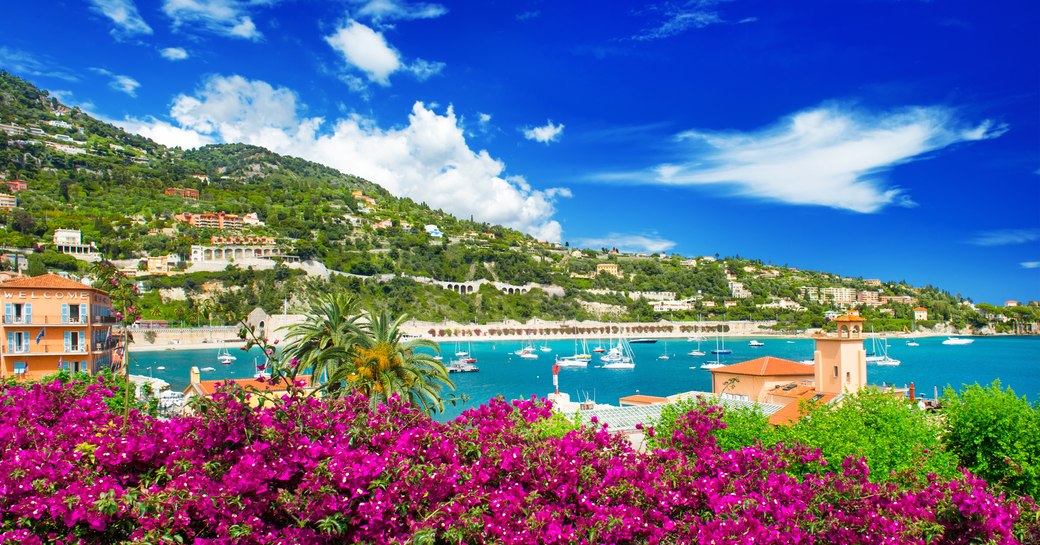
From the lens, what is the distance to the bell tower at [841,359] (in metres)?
24.2

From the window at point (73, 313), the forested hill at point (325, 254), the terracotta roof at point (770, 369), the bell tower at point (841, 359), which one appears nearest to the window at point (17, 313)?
the window at point (73, 313)

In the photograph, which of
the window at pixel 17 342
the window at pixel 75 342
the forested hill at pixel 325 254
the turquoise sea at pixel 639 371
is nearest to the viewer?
the window at pixel 17 342

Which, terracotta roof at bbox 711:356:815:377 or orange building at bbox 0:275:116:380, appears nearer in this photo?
orange building at bbox 0:275:116:380

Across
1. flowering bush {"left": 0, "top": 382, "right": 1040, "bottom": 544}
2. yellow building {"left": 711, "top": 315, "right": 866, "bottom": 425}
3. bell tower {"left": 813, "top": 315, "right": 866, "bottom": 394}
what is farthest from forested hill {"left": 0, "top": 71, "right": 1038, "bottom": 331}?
flowering bush {"left": 0, "top": 382, "right": 1040, "bottom": 544}

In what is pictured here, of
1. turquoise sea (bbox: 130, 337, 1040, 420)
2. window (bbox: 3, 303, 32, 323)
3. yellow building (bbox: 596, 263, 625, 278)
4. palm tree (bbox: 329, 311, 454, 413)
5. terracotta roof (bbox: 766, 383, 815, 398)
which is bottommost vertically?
turquoise sea (bbox: 130, 337, 1040, 420)

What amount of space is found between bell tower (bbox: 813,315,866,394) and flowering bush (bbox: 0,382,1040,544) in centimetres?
2160

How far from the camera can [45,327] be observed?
73.2 ft

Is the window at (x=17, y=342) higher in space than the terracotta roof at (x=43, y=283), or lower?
lower

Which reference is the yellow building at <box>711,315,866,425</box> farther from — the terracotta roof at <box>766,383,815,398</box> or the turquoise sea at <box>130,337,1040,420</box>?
the turquoise sea at <box>130,337,1040,420</box>

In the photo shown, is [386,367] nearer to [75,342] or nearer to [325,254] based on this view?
[75,342]

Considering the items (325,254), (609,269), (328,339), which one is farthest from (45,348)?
(609,269)

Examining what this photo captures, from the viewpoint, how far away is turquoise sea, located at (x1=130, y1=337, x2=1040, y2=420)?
2215 inches

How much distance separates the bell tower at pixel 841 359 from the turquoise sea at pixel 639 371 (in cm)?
2049

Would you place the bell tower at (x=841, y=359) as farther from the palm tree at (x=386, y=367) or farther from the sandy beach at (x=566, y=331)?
the sandy beach at (x=566, y=331)
